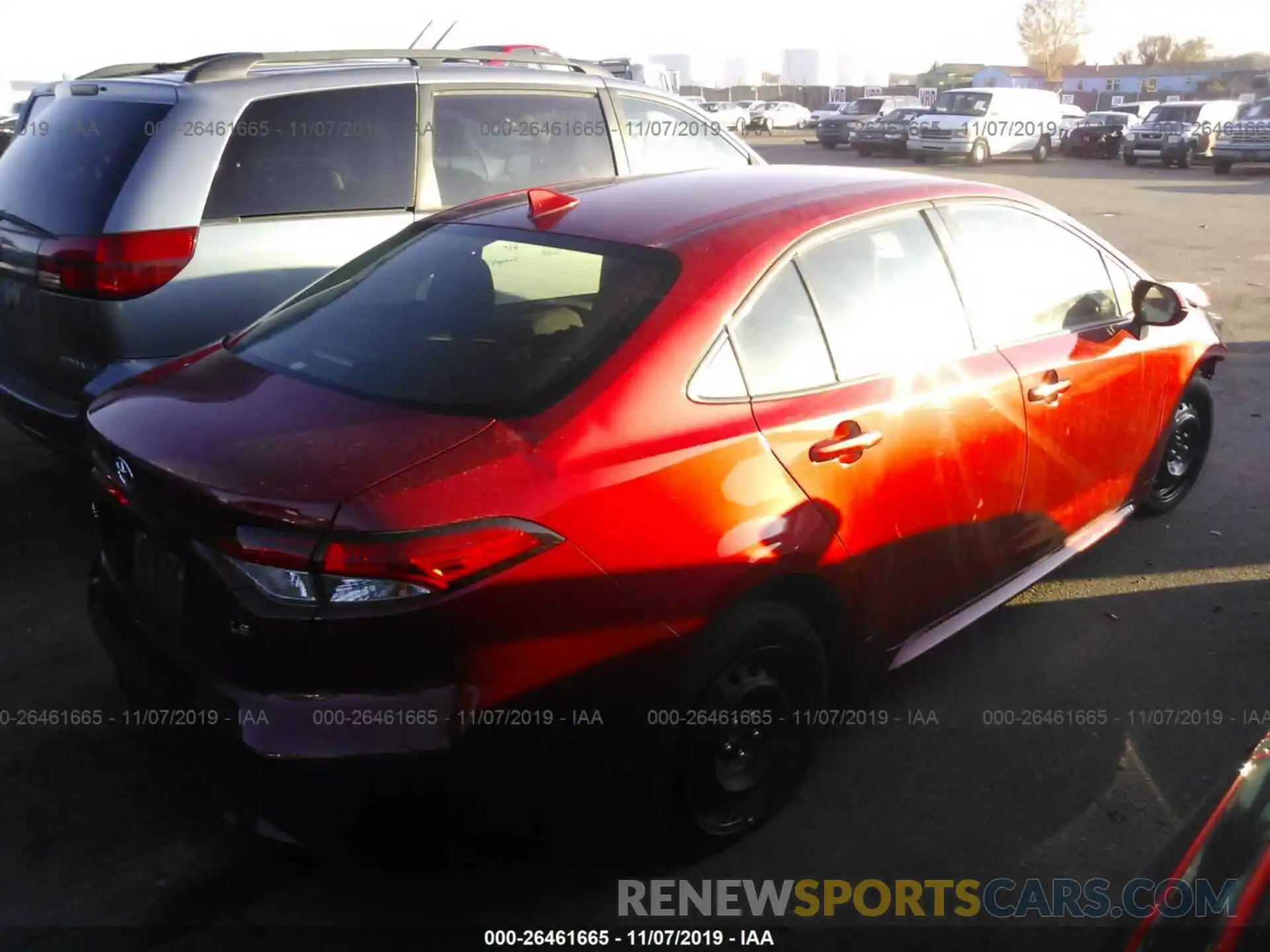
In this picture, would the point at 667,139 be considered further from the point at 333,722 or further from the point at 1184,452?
the point at 333,722

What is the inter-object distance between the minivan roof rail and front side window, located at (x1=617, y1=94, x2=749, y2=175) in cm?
34

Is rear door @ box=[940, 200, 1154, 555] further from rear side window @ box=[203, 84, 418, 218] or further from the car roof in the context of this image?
rear side window @ box=[203, 84, 418, 218]

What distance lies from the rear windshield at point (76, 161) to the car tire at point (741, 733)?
10.2ft

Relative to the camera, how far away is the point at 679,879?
2812 mm

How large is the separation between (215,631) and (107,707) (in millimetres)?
1461

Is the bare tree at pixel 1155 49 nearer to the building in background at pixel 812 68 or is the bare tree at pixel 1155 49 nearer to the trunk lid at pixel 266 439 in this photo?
the building in background at pixel 812 68

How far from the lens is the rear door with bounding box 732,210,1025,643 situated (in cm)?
289

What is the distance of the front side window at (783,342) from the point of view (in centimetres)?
285

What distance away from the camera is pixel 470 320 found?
2924 millimetres

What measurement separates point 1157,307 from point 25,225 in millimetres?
4617

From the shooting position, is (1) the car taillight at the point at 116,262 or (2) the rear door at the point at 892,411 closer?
(2) the rear door at the point at 892,411

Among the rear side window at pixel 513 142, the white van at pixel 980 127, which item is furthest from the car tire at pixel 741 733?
the white van at pixel 980 127

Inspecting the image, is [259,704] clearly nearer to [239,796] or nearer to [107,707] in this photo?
[239,796]

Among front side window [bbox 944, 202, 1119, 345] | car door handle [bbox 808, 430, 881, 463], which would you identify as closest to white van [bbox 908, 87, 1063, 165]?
front side window [bbox 944, 202, 1119, 345]
